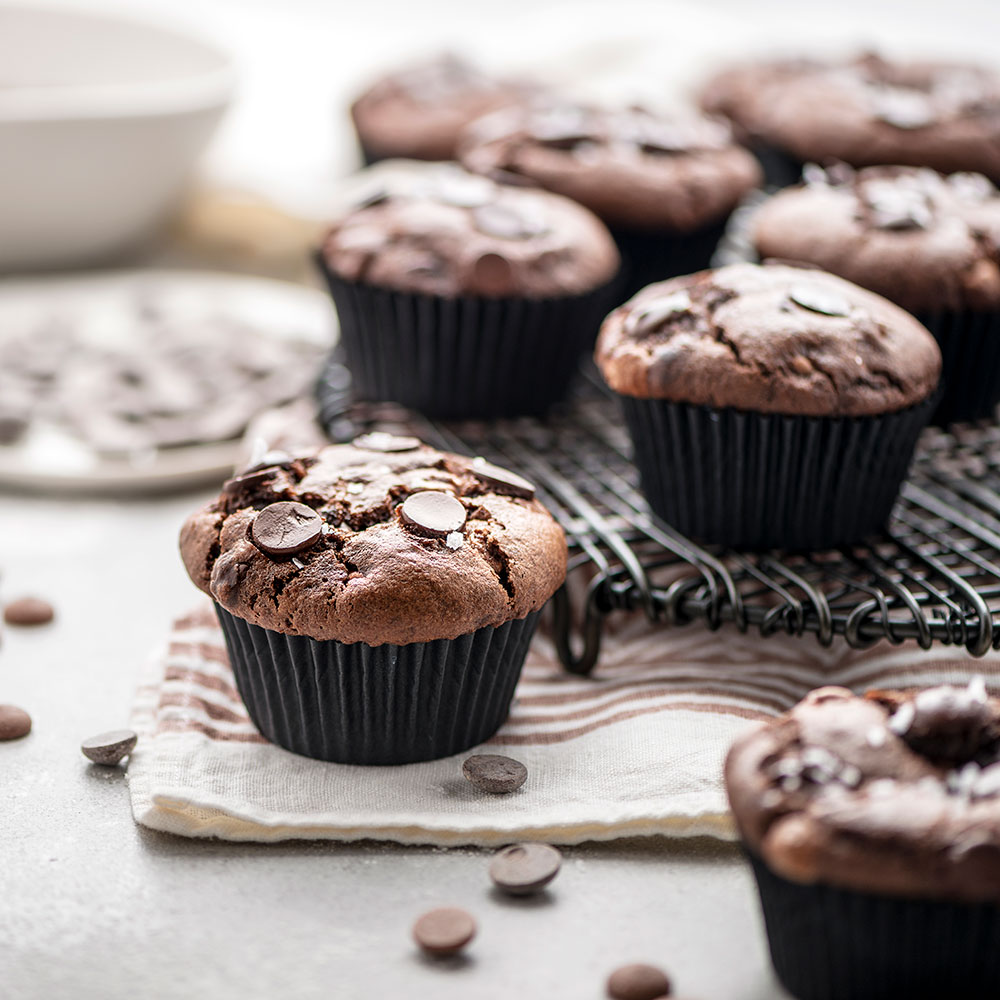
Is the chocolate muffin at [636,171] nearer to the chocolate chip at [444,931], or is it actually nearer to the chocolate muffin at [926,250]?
the chocolate muffin at [926,250]

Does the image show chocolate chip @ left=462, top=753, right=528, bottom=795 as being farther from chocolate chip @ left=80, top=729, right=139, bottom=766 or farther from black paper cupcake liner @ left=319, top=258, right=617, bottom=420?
black paper cupcake liner @ left=319, top=258, right=617, bottom=420

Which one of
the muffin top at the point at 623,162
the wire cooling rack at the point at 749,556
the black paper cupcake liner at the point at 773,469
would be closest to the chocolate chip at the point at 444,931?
the wire cooling rack at the point at 749,556

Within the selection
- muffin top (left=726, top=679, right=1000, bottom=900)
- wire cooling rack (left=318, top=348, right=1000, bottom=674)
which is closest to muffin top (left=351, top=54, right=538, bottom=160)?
wire cooling rack (left=318, top=348, right=1000, bottom=674)

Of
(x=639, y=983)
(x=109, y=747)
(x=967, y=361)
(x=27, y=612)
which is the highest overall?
(x=967, y=361)

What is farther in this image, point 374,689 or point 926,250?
point 926,250

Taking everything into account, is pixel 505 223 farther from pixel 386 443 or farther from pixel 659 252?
pixel 386 443

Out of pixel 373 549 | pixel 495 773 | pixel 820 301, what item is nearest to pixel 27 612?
pixel 373 549

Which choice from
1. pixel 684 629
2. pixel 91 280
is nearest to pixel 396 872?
pixel 684 629
